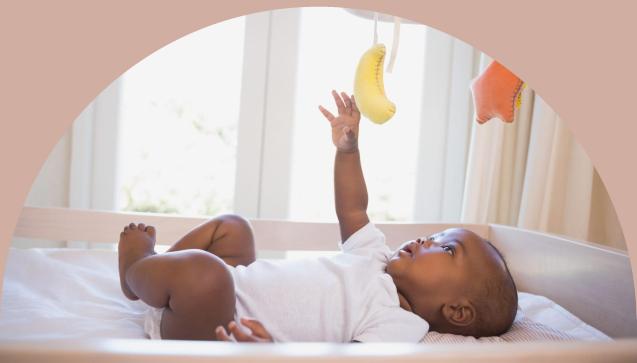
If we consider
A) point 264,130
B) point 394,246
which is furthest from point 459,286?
point 264,130

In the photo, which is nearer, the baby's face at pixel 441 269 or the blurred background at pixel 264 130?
the baby's face at pixel 441 269

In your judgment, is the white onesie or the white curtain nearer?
the white onesie

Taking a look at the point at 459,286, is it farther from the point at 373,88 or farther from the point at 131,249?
the point at 131,249

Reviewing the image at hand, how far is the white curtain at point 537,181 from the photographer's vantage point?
1.52 metres

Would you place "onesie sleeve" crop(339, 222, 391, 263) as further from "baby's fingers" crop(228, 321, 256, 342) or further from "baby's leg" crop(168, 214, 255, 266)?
"baby's fingers" crop(228, 321, 256, 342)

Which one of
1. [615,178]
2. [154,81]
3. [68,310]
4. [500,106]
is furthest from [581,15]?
[154,81]

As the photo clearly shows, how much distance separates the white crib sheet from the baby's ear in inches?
1.8

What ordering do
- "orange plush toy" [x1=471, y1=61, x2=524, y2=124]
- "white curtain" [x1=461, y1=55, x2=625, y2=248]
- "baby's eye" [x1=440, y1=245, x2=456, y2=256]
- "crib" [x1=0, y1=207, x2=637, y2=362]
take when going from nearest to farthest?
"crib" [x1=0, y1=207, x2=637, y2=362], "orange plush toy" [x1=471, y1=61, x2=524, y2=124], "baby's eye" [x1=440, y1=245, x2=456, y2=256], "white curtain" [x1=461, y1=55, x2=625, y2=248]

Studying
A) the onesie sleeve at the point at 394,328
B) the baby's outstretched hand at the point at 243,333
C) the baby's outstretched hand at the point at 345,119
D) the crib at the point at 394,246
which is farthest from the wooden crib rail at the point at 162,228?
the baby's outstretched hand at the point at 243,333

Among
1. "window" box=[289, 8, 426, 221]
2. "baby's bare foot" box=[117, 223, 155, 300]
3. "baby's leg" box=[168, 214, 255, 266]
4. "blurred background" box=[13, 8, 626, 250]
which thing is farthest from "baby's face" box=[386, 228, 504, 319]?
"window" box=[289, 8, 426, 221]

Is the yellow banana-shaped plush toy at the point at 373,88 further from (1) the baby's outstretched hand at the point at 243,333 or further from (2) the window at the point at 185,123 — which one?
(2) the window at the point at 185,123

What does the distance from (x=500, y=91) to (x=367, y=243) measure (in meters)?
0.38

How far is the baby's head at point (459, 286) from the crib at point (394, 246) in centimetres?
15

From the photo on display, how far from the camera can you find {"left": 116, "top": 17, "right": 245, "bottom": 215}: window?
2045mm
